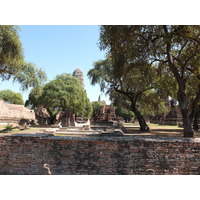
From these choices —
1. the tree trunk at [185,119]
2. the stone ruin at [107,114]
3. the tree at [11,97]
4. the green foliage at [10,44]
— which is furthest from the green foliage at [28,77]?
the tree at [11,97]

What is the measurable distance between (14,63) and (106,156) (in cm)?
887

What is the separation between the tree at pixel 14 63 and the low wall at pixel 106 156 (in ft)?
19.6

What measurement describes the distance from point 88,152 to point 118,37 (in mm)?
5912

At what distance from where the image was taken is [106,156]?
18.3 ft

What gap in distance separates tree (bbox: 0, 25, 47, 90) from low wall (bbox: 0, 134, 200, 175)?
5.99 m

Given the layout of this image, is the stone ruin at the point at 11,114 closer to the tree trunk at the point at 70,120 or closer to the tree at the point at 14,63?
the tree trunk at the point at 70,120

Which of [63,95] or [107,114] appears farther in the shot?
[107,114]

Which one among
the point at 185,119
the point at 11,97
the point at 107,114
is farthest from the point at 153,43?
the point at 11,97

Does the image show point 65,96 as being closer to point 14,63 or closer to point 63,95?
point 63,95

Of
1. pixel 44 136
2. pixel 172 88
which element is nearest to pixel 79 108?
pixel 172 88

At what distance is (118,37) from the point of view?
8.61m

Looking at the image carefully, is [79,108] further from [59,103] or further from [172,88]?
[172,88]

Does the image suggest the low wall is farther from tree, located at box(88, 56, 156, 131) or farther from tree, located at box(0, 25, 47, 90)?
tree, located at box(88, 56, 156, 131)

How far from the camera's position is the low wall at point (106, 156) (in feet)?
18.0
